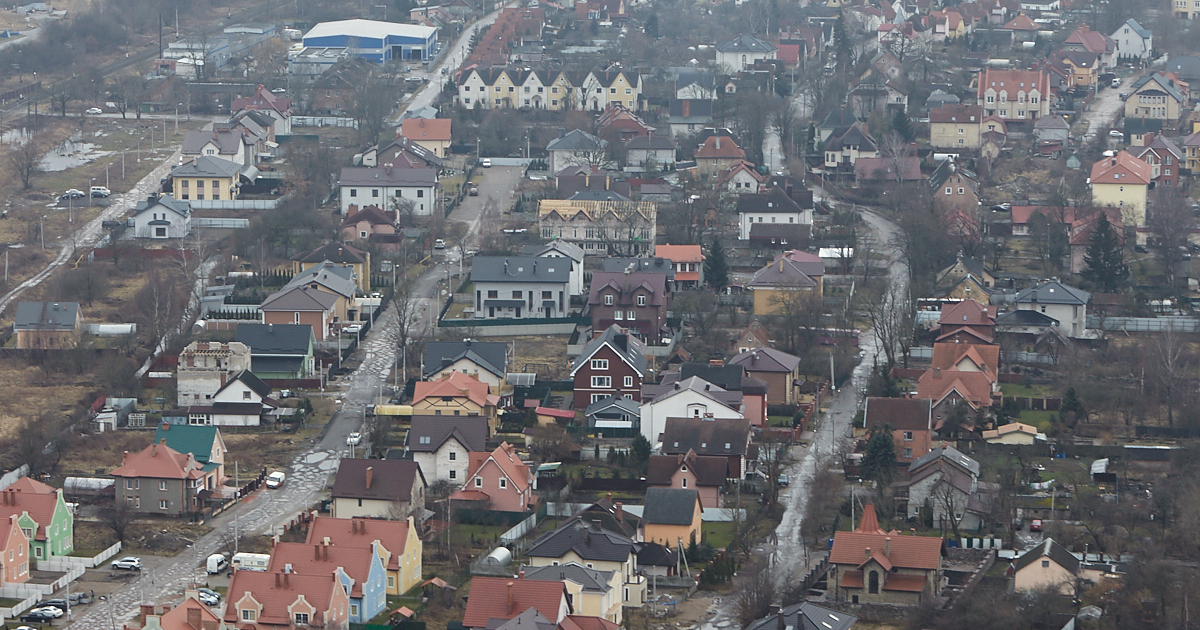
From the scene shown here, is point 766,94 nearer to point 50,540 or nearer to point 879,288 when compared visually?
point 879,288

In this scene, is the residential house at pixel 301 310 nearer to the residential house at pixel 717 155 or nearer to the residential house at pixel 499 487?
the residential house at pixel 499 487

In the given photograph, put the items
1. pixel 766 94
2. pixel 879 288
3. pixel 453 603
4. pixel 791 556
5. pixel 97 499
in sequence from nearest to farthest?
pixel 453 603, pixel 791 556, pixel 97 499, pixel 879 288, pixel 766 94

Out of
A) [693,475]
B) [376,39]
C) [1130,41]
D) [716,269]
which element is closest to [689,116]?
[376,39]

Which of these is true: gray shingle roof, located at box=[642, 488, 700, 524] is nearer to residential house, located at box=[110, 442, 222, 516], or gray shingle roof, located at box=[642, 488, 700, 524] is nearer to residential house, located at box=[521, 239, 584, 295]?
residential house, located at box=[110, 442, 222, 516]

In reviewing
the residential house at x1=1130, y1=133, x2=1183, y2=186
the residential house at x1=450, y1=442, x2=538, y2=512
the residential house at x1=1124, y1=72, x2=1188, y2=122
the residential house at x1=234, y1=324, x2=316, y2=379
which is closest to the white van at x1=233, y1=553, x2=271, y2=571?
the residential house at x1=450, y1=442, x2=538, y2=512

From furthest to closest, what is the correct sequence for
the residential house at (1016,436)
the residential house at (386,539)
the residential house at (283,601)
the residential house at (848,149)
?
the residential house at (848,149) → the residential house at (1016,436) → the residential house at (386,539) → the residential house at (283,601)

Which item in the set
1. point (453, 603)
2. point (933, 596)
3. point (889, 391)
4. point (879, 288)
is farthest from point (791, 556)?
point (879, 288)

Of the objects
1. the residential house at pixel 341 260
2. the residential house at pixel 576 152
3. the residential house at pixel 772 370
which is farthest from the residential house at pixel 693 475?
the residential house at pixel 576 152

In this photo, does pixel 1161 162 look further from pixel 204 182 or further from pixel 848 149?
Result: pixel 204 182
